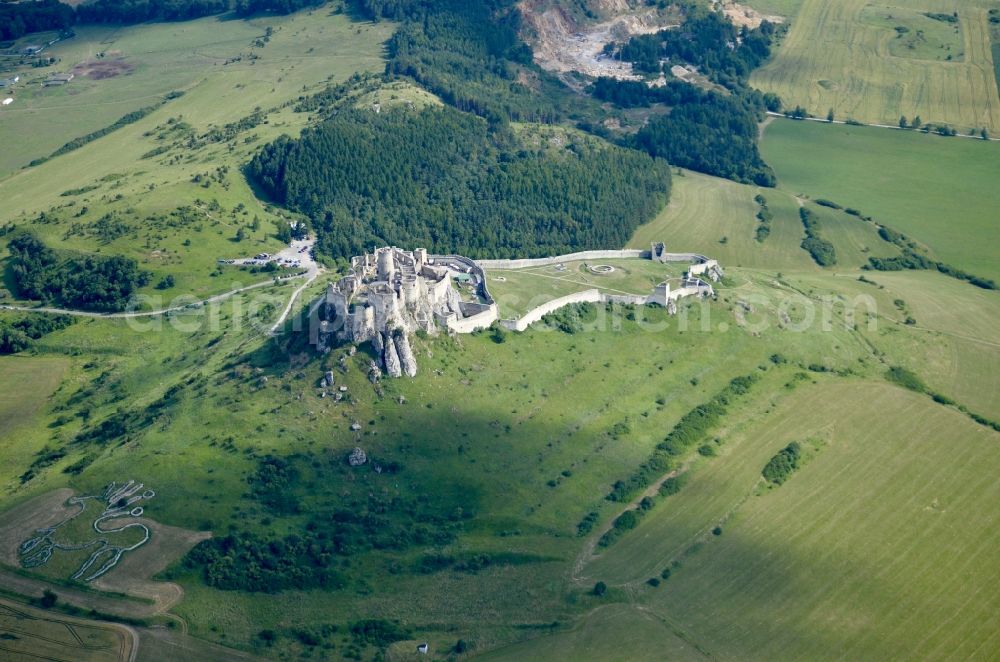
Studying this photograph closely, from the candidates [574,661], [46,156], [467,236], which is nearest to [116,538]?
[574,661]

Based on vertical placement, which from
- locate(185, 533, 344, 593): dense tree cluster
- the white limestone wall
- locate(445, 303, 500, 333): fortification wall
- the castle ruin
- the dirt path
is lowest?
the dirt path

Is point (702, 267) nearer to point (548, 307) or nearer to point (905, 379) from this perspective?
point (548, 307)

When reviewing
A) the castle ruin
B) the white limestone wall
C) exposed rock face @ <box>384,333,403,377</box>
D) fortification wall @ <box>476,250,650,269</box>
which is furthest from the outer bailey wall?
exposed rock face @ <box>384,333,403,377</box>

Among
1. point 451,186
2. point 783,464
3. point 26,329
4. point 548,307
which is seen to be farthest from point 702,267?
point 26,329

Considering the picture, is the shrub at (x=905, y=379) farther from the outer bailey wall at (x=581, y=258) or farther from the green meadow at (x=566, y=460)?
the outer bailey wall at (x=581, y=258)

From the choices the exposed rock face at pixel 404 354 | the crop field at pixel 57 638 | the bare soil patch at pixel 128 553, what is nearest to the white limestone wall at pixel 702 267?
the exposed rock face at pixel 404 354

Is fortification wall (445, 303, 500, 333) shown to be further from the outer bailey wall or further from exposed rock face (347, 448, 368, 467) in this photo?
exposed rock face (347, 448, 368, 467)

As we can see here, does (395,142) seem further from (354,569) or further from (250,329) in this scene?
(354,569)
